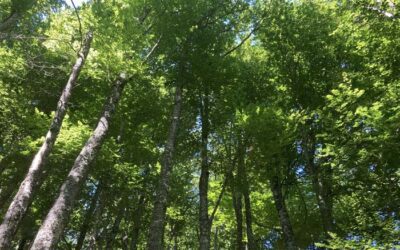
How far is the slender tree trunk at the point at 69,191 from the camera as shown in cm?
743

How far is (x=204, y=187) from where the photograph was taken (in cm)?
1283

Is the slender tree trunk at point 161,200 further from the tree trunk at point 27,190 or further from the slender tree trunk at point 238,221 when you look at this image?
the slender tree trunk at point 238,221

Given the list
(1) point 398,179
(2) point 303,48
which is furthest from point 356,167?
(2) point 303,48

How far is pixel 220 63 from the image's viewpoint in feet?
47.1

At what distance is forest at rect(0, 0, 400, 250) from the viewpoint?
9250 millimetres

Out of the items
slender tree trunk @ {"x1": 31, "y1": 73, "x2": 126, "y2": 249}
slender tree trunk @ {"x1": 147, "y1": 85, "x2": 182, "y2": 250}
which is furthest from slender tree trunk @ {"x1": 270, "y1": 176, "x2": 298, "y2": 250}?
slender tree trunk @ {"x1": 31, "y1": 73, "x2": 126, "y2": 249}

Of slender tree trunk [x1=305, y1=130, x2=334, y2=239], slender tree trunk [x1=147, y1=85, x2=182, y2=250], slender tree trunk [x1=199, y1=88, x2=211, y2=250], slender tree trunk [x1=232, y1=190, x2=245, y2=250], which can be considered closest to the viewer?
slender tree trunk [x1=147, y1=85, x2=182, y2=250]

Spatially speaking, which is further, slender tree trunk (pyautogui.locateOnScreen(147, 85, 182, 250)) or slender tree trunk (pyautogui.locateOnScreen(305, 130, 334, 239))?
slender tree trunk (pyautogui.locateOnScreen(305, 130, 334, 239))

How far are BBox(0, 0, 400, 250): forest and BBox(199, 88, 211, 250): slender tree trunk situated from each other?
0.05 metres

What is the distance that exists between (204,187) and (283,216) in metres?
3.17

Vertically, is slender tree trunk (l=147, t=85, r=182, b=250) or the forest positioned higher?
the forest

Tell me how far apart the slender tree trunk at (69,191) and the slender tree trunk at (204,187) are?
4.42 metres

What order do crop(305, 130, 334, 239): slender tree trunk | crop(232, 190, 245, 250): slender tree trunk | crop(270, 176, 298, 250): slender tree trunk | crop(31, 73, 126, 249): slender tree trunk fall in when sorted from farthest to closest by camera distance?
crop(232, 190, 245, 250): slender tree trunk, crop(270, 176, 298, 250): slender tree trunk, crop(305, 130, 334, 239): slender tree trunk, crop(31, 73, 126, 249): slender tree trunk

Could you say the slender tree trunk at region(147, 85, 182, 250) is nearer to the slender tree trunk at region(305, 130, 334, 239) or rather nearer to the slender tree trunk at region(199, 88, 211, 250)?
the slender tree trunk at region(199, 88, 211, 250)
